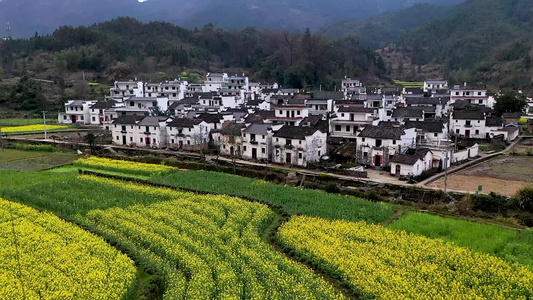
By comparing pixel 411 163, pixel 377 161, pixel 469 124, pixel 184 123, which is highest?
pixel 184 123

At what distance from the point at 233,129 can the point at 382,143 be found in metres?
15.6

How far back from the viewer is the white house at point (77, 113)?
2832 inches

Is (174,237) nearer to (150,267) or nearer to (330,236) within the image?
(150,267)

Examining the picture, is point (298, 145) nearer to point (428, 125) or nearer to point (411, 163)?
point (411, 163)

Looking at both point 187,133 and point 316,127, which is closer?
point 316,127

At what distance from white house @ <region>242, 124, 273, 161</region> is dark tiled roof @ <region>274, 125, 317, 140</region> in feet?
3.87

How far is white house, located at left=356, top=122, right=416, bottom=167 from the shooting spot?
40906 millimetres

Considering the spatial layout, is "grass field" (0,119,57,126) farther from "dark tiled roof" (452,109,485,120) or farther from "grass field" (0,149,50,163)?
"dark tiled roof" (452,109,485,120)

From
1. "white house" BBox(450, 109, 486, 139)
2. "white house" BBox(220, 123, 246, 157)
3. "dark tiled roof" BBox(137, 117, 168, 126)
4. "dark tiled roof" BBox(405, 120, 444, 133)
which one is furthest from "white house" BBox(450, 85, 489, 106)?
"dark tiled roof" BBox(137, 117, 168, 126)

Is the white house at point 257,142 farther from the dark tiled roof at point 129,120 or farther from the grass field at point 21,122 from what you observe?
the grass field at point 21,122

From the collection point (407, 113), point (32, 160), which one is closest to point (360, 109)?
point (407, 113)

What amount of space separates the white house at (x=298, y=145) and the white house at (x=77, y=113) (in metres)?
40.8

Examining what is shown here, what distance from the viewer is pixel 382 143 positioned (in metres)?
41.5

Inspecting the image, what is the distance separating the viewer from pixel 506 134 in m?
52.5
